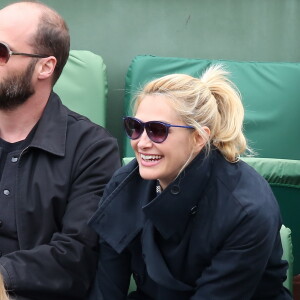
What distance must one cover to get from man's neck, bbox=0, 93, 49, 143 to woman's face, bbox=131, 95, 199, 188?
0.55m

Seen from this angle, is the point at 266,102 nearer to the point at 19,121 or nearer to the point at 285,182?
the point at 285,182

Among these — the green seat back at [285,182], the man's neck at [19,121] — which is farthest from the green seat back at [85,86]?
the green seat back at [285,182]

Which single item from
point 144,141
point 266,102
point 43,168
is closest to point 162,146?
point 144,141

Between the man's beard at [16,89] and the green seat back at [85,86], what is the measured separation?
0.77m

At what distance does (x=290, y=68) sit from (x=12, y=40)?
4.94 feet

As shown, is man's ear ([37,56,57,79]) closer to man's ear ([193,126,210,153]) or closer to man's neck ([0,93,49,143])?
man's neck ([0,93,49,143])

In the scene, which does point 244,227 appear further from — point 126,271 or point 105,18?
point 105,18

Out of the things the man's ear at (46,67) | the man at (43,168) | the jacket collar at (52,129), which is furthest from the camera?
the man's ear at (46,67)

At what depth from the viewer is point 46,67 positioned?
2.16m

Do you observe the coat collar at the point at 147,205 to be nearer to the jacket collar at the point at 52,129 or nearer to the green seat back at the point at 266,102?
the jacket collar at the point at 52,129

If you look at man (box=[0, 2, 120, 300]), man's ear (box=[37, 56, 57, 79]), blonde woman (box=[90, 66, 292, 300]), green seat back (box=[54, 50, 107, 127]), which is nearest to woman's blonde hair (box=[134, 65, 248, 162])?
blonde woman (box=[90, 66, 292, 300])

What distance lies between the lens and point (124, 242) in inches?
72.1

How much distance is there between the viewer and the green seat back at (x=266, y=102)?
3039mm

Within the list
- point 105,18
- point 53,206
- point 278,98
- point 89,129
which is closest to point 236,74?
point 278,98
